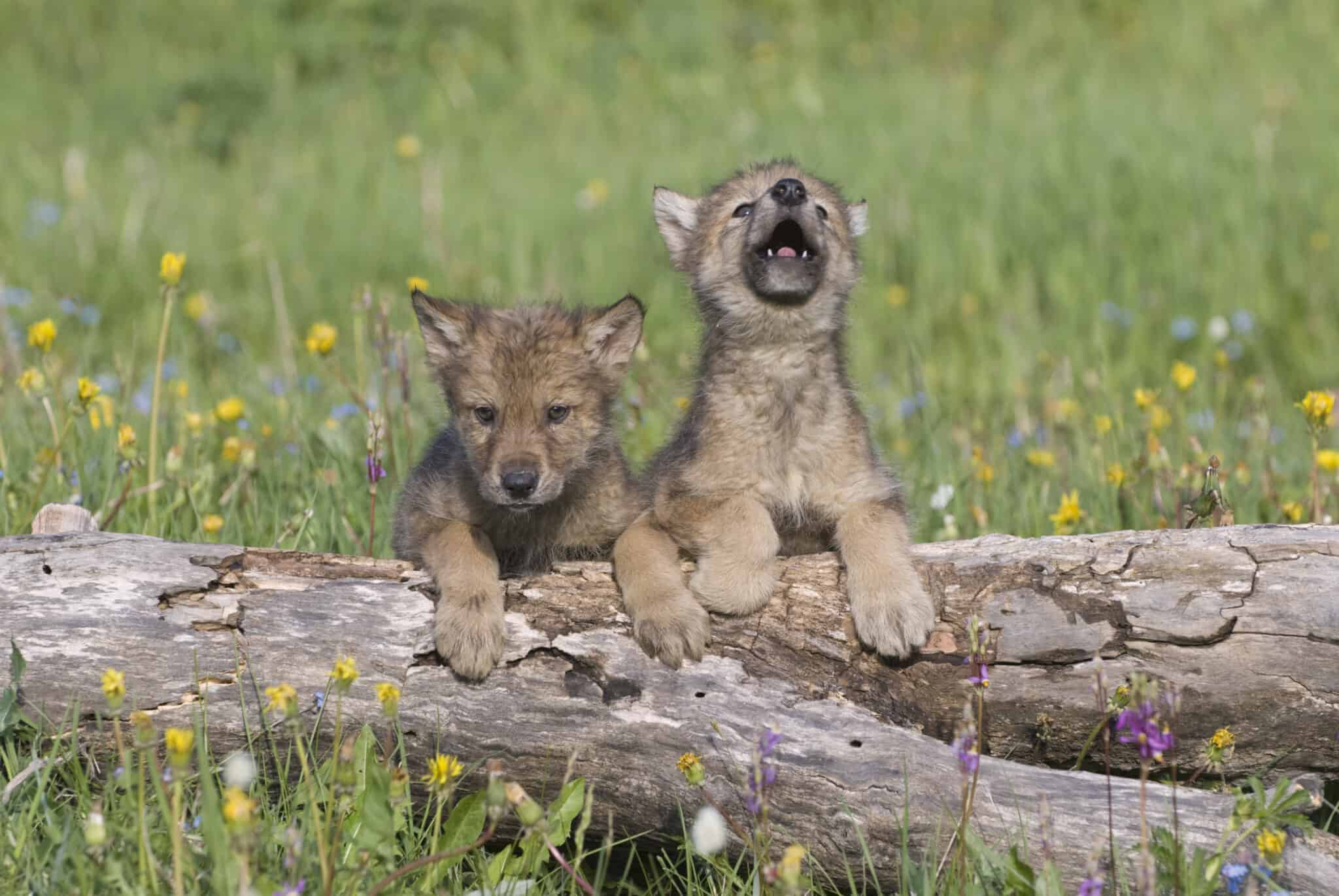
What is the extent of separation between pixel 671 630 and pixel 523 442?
874 mm

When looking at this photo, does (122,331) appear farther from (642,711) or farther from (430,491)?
(642,711)

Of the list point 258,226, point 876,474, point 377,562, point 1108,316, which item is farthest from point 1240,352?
point 258,226

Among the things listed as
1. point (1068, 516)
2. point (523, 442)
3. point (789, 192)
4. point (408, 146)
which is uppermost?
point (408, 146)

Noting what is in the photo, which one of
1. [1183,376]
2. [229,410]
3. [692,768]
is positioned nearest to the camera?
[692,768]

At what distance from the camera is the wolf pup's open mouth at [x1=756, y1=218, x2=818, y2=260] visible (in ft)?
14.6

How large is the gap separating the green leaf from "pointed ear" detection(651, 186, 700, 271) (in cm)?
229

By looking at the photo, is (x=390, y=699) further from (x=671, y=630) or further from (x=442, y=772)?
(x=671, y=630)

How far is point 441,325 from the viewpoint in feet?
14.7

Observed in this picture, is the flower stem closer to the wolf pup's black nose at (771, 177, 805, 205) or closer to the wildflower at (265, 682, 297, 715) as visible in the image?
the wolf pup's black nose at (771, 177, 805, 205)

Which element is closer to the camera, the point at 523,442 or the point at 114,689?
the point at 114,689

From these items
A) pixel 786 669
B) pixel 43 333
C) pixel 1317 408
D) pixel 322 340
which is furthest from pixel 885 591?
pixel 43 333

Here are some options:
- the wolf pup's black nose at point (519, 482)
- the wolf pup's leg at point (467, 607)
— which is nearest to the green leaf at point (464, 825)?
the wolf pup's leg at point (467, 607)

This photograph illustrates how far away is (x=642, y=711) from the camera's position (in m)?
3.53

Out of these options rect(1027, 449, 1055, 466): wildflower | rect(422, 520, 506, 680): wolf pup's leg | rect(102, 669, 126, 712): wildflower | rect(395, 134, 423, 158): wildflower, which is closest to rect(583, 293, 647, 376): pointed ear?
rect(422, 520, 506, 680): wolf pup's leg
